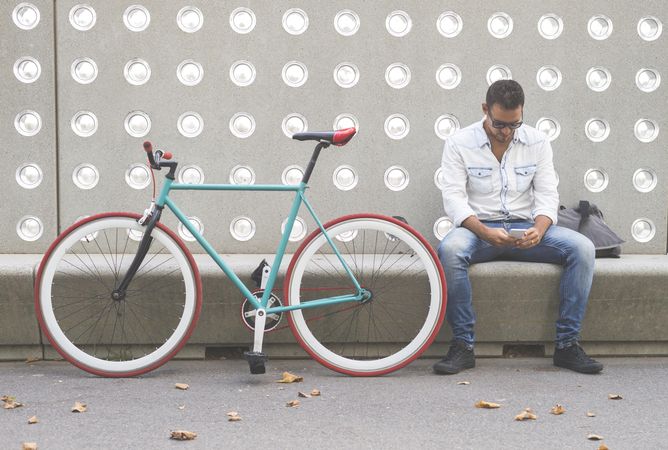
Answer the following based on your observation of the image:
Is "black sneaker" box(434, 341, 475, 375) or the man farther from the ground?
the man

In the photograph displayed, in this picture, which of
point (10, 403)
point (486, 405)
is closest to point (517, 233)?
point (486, 405)

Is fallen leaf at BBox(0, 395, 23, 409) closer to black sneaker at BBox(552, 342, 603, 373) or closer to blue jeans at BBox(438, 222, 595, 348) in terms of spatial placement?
blue jeans at BBox(438, 222, 595, 348)

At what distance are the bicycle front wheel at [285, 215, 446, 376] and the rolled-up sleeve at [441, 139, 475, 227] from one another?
0.32 metres

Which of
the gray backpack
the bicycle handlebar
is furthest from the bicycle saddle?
the gray backpack

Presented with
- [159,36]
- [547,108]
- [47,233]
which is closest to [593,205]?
[547,108]

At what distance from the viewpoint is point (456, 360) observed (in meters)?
4.29

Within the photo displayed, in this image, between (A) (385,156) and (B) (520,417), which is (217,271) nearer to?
(A) (385,156)

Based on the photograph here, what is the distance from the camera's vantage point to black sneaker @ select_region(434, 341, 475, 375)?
4258 millimetres

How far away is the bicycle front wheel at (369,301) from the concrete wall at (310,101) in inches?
28.2

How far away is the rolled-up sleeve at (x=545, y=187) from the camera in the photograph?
4.53m

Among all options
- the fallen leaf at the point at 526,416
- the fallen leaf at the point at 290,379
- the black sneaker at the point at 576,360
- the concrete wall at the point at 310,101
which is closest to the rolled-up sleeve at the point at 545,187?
the concrete wall at the point at 310,101

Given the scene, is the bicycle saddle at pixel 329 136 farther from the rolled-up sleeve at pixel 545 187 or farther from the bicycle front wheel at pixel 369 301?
the rolled-up sleeve at pixel 545 187

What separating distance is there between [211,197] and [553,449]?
2.68 metres

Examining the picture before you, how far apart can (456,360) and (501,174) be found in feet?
3.41
